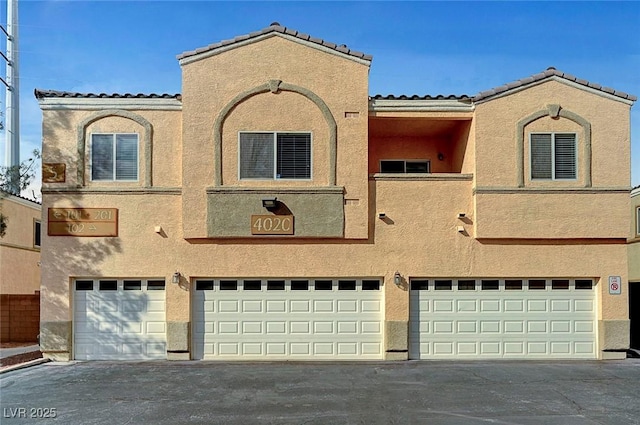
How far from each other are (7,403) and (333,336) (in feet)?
23.0

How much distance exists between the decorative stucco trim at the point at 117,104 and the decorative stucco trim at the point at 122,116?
0.51 ft

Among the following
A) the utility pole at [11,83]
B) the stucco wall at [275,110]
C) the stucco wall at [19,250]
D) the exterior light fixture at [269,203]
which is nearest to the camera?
the exterior light fixture at [269,203]

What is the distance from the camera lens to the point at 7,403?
9.11 metres

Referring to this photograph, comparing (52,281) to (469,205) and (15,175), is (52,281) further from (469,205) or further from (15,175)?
(469,205)

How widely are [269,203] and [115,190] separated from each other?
156 inches

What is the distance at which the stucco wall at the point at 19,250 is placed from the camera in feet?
59.0

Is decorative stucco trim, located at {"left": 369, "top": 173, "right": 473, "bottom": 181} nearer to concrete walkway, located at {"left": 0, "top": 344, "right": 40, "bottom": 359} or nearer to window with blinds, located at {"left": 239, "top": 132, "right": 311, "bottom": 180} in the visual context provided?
window with blinds, located at {"left": 239, "top": 132, "right": 311, "bottom": 180}

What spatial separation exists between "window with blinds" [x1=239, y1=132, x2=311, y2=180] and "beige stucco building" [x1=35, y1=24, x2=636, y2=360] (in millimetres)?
50

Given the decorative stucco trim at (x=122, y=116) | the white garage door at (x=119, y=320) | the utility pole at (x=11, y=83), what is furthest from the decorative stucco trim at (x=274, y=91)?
the utility pole at (x=11, y=83)

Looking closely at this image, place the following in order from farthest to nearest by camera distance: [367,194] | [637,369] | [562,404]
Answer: [367,194] < [637,369] < [562,404]

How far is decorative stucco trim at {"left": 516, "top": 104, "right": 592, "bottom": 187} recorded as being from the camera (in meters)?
12.9

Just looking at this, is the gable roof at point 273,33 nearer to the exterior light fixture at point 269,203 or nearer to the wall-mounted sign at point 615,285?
the exterior light fixture at point 269,203

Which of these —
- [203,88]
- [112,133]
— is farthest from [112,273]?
[203,88]

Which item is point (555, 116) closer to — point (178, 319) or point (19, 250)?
point (178, 319)
